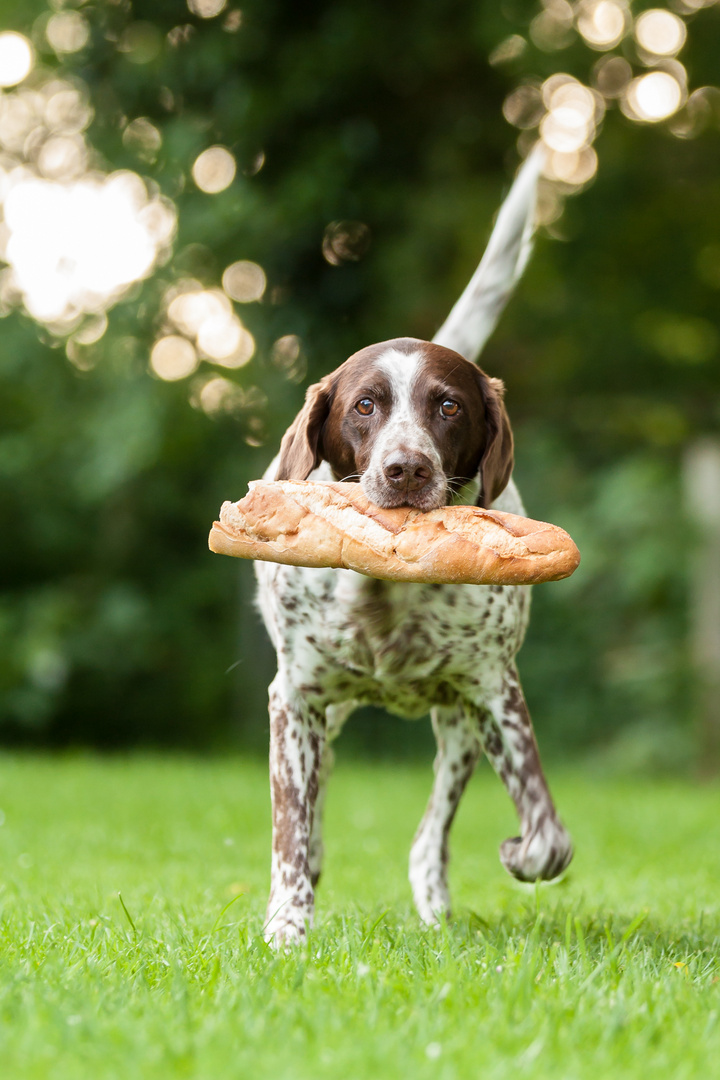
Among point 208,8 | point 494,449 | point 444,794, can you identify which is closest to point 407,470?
point 494,449

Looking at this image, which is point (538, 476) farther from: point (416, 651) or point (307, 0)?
point (416, 651)

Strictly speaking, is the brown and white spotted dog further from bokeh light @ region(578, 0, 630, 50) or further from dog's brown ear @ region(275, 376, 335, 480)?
bokeh light @ region(578, 0, 630, 50)

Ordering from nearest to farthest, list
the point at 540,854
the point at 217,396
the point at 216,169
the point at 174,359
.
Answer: the point at 540,854, the point at 216,169, the point at 174,359, the point at 217,396

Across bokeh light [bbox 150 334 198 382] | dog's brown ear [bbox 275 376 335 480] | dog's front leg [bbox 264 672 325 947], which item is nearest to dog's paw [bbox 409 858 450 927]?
dog's front leg [bbox 264 672 325 947]

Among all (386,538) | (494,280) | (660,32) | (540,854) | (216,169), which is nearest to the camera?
(386,538)

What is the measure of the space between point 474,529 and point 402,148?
8.83m

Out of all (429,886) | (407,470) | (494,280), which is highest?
(494,280)

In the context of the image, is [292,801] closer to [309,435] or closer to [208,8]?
[309,435]

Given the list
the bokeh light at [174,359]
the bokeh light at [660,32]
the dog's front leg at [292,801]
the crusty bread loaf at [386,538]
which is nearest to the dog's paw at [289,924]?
the dog's front leg at [292,801]

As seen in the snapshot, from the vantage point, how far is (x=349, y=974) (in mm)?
2316

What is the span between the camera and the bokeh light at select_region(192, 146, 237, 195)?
990 cm

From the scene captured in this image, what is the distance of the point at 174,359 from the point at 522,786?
7.84 m

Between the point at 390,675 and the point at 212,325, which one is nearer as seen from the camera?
the point at 390,675

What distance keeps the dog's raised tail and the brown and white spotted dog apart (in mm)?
955
